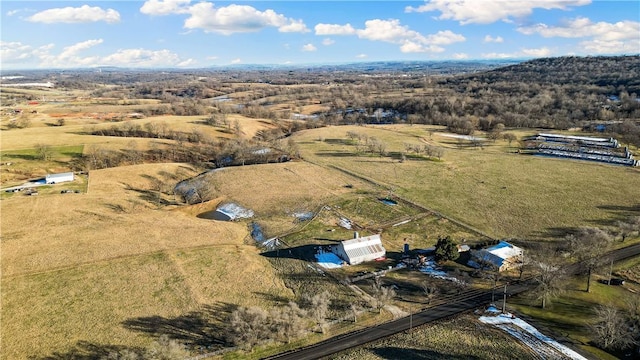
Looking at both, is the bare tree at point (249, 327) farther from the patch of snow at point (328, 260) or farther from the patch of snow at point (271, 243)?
the patch of snow at point (271, 243)

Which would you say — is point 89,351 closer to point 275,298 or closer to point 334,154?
point 275,298

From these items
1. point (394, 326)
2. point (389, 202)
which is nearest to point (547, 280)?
point (394, 326)

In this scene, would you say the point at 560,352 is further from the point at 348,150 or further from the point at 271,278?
the point at 348,150

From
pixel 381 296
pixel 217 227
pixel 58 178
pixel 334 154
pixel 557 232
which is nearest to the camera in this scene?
pixel 381 296

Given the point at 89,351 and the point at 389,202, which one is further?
the point at 389,202

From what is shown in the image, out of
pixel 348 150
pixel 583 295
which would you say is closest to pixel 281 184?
pixel 348 150

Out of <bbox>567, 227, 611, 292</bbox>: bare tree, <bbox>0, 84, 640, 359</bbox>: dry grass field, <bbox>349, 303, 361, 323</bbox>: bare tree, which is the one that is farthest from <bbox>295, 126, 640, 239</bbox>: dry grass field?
<bbox>349, 303, 361, 323</bbox>: bare tree

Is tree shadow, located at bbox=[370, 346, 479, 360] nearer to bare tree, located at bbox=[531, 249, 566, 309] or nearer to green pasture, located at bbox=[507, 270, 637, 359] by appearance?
green pasture, located at bbox=[507, 270, 637, 359]
